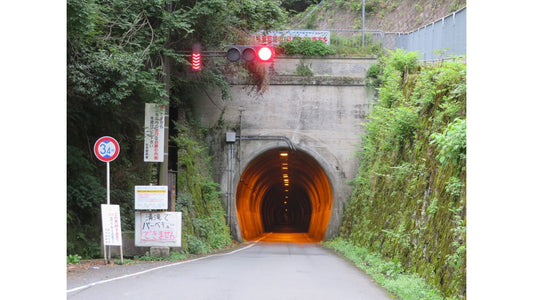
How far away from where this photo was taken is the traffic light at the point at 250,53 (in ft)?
33.9

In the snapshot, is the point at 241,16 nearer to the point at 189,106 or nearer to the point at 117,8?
the point at 117,8

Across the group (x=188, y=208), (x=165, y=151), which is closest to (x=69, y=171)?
(x=165, y=151)

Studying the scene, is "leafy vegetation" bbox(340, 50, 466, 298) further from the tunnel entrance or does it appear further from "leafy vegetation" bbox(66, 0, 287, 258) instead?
the tunnel entrance

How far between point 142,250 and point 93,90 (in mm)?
4128

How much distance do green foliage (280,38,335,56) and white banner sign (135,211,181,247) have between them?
11833mm

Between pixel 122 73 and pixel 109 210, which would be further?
pixel 122 73

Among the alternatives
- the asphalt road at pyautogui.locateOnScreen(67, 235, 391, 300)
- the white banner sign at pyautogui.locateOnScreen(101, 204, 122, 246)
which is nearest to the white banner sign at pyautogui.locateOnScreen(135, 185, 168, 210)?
the white banner sign at pyautogui.locateOnScreen(101, 204, 122, 246)

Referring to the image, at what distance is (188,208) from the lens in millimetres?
17344

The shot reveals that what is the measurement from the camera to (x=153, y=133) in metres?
14.2

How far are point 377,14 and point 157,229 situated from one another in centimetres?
2510

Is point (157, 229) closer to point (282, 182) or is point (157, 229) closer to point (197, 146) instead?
point (197, 146)

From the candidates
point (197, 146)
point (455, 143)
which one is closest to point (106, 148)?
point (455, 143)

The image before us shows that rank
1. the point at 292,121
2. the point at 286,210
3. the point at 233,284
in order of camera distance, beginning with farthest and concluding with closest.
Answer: the point at 286,210, the point at 292,121, the point at 233,284
